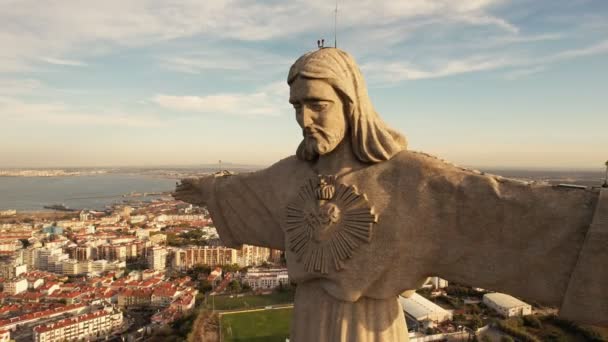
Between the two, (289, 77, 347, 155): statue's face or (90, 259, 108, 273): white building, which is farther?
(90, 259, 108, 273): white building

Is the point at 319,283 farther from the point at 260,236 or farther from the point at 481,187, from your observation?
the point at 481,187

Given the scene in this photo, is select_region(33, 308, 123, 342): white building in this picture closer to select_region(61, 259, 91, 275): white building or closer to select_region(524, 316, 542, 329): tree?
select_region(61, 259, 91, 275): white building

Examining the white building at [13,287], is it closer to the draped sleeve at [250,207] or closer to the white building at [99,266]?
the white building at [99,266]

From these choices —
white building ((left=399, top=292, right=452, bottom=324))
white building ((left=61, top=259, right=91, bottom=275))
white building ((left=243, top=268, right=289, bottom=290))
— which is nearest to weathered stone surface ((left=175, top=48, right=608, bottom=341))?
white building ((left=399, top=292, right=452, bottom=324))

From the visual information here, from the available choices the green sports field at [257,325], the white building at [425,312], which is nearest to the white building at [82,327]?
the green sports field at [257,325]

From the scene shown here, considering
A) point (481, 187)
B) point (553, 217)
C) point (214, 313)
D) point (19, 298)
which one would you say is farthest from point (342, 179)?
point (19, 298)
